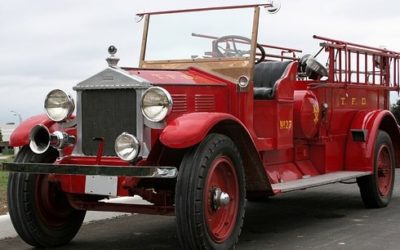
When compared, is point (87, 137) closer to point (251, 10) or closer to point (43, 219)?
point (43, 219)

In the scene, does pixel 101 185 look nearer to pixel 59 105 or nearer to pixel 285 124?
pixel 59 105

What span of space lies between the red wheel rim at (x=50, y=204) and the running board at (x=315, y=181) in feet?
6.76

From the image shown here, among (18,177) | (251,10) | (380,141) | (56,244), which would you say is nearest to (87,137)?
(18,177)

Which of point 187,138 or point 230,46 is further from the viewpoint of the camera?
point 230,46

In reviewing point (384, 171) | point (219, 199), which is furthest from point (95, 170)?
point (384, 171)

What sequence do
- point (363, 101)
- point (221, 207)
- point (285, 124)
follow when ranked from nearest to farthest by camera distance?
point (221, 207) < point (285, 124) < point (363, 101)

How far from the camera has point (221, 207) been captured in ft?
17.7

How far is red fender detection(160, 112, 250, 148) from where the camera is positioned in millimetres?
4945

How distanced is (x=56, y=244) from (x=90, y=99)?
1.47 meters

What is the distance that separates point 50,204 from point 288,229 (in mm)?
2590

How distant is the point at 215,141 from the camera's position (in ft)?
17.3

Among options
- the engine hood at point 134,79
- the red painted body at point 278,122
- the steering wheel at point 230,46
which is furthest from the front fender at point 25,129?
the steering wheel at point 230,46

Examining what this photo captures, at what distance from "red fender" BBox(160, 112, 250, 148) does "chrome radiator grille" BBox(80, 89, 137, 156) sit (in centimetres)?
49

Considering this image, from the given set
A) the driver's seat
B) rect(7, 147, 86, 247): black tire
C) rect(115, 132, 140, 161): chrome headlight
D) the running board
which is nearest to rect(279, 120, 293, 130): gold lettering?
the driver's seat
